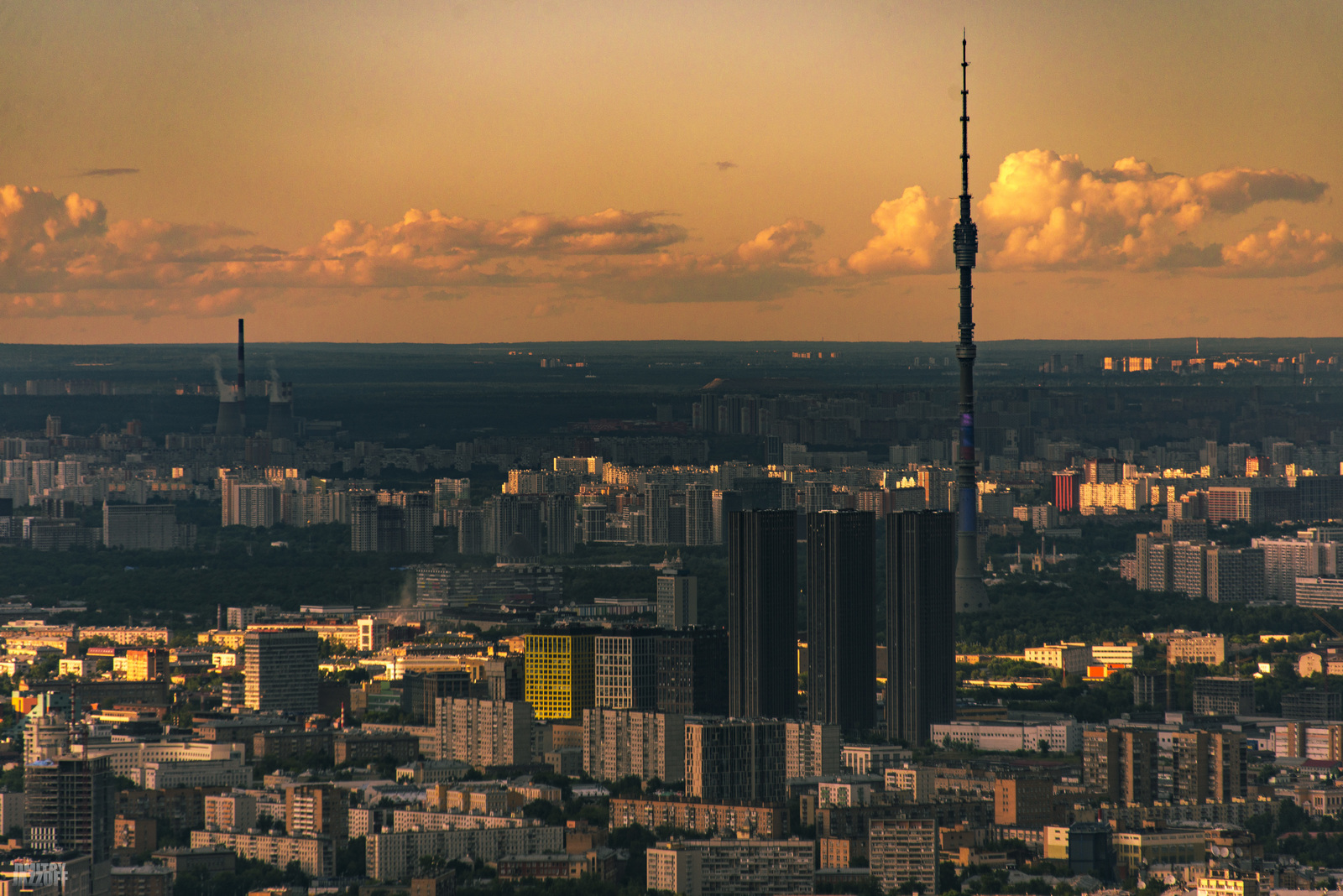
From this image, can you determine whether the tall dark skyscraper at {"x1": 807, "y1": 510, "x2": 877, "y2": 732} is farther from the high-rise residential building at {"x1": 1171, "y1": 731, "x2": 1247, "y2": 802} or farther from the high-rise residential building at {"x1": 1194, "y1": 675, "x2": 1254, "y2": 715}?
the high-rise residential building at {"x1": 1171, "y1": 731, "x2": 1247, "y2": 802}

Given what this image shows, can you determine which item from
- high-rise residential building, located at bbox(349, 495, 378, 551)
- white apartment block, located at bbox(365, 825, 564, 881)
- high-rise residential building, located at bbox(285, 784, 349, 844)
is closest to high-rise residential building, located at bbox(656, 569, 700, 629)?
high-rise residential building, located at bbox(349, 495, 378, 551)

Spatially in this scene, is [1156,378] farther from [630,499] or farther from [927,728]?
[927,728]

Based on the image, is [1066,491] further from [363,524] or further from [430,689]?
[430,689]

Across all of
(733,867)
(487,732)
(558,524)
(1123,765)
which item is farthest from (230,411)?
(733,867)

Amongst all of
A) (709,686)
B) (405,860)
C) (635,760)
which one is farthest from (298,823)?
(709,686)

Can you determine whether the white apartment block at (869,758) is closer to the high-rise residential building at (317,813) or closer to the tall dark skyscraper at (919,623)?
the tall dark skyscraper at (919,623)

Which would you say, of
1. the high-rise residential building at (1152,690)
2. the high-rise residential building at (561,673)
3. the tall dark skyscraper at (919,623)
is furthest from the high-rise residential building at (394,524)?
the high-rise residential building at (561,673)
